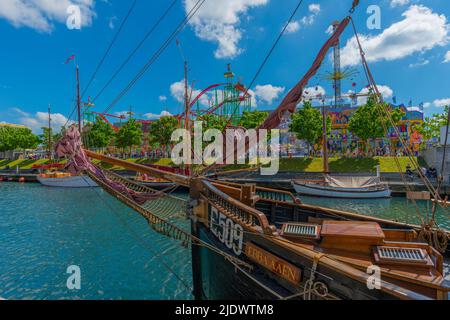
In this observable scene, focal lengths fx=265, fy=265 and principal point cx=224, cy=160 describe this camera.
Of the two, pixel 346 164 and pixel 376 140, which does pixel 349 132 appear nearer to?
pixel 376 140

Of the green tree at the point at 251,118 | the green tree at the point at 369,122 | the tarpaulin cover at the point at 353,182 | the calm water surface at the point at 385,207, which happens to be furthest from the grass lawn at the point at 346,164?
the calm water surface at the point at 385,207

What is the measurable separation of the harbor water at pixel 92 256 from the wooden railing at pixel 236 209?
2.41m

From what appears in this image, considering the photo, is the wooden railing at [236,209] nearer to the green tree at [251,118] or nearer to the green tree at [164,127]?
the green tree at [251,118]

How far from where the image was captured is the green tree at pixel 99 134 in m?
56.3

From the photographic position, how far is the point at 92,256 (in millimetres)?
11797

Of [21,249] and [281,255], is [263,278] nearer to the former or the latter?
[281,255]

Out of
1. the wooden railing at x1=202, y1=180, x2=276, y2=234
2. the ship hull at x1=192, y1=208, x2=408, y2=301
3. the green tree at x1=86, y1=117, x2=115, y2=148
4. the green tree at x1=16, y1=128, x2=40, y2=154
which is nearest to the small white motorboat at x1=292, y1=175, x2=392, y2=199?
the ship hull at x1=192, y1=208, x2=408, y2=301

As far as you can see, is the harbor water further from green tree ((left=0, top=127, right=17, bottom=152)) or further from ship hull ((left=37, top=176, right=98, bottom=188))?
green tree ((left=0, top=127, right=17, bottom=152))

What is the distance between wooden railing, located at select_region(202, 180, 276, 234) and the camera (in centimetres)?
532

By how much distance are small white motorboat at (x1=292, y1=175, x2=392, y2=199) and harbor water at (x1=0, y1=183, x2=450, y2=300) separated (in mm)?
3785

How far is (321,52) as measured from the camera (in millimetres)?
7992

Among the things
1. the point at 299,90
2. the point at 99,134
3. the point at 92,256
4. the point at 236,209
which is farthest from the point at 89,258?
the point at 99,134

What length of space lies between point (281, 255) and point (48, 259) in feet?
37.4
